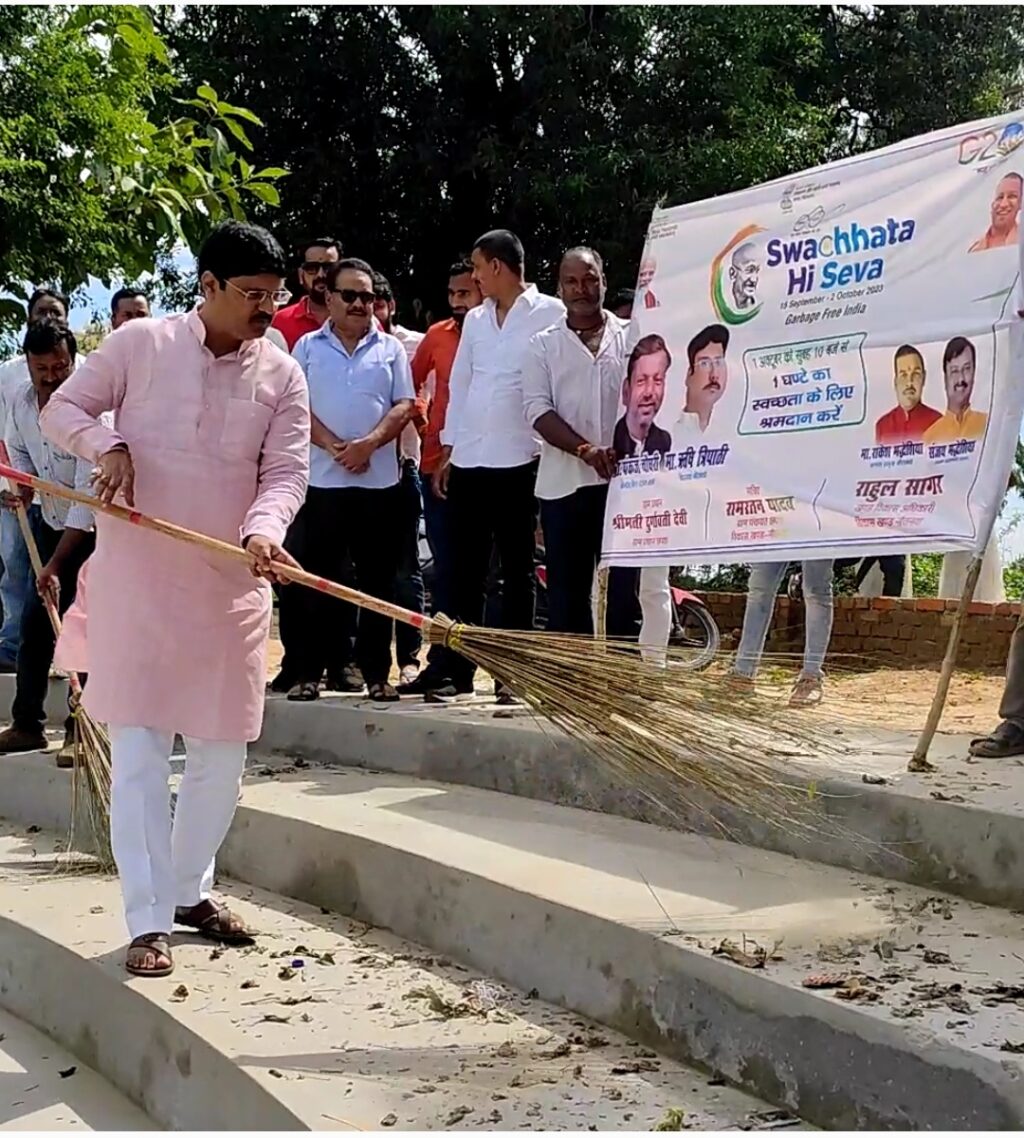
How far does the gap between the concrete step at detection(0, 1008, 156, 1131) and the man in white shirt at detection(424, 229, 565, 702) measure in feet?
7.27

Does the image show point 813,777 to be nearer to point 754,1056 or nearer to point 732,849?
point 732,849

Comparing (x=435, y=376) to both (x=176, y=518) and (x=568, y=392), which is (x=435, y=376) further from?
(x=176, y=518)

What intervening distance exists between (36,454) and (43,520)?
1.06 ft

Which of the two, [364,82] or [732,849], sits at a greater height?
[364,82]

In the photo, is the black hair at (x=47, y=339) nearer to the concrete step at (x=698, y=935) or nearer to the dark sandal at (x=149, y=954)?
the concrete step at (x=698, y=935)

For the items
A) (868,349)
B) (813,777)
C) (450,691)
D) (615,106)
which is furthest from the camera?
(615,106)

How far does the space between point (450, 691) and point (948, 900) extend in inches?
102

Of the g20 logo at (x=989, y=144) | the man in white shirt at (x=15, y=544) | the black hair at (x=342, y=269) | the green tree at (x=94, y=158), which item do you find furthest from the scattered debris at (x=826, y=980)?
the green tree at (x=94, y=158)

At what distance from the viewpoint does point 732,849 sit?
393cm

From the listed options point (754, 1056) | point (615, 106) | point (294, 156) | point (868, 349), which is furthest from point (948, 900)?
point (294, 156)

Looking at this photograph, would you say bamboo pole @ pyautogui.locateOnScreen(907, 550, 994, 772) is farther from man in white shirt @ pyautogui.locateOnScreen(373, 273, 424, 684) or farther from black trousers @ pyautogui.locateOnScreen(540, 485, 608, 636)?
man in white shirt @ pyautogui.locateOnScreen(373, 273, 424, 684)

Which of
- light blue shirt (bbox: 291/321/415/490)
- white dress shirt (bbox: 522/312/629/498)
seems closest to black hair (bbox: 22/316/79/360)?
light blue shirt (bbox: 291/321/415/490)

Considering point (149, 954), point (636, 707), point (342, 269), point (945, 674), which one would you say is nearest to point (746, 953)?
point (636, 707)

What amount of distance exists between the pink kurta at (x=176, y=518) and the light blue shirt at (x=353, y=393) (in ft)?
6.79
